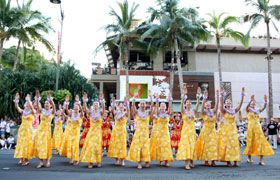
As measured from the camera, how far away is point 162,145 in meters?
6.56

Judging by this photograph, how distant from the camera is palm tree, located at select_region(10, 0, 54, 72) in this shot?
690 inches

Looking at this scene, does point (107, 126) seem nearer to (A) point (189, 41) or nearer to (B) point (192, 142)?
(B) point (192, 142)

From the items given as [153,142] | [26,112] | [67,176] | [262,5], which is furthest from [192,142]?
[262,5]

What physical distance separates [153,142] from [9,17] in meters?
16.0

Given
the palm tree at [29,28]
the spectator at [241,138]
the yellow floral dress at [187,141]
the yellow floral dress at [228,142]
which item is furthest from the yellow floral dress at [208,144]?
the palm tree at [29,28]

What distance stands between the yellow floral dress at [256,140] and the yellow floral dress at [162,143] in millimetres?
2518

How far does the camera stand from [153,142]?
271 inches

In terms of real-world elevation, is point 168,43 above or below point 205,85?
above

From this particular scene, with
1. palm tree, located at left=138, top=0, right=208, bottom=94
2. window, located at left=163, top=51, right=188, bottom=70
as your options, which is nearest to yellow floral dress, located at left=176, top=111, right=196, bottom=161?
palm tree, located at left=138, top=0, right=208, bottom=94

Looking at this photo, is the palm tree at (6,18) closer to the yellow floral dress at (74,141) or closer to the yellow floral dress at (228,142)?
the yellow floral dress at (74,141)

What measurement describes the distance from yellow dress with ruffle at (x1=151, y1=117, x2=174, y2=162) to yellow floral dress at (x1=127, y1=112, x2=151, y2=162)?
1.17 ft

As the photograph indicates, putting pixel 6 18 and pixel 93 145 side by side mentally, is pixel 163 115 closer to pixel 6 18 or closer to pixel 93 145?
pixel 93 145

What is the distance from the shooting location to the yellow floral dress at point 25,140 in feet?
21.5

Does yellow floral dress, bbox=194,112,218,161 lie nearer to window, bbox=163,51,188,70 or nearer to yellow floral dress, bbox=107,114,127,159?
yellow floral dress, bbox=107,114,127,159
